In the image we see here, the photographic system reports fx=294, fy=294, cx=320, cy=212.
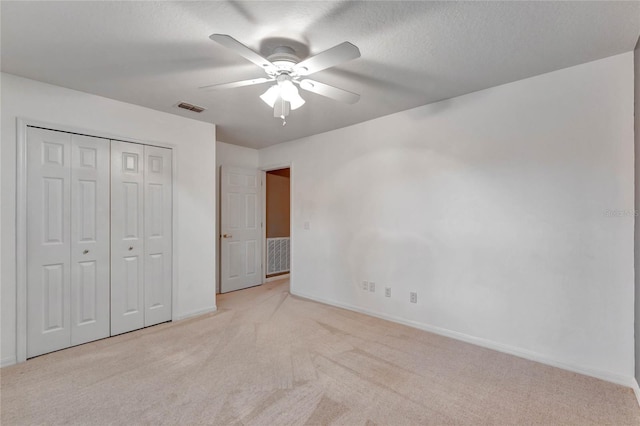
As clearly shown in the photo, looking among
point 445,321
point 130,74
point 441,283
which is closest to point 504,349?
point 445,321

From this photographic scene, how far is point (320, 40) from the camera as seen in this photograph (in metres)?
1.99

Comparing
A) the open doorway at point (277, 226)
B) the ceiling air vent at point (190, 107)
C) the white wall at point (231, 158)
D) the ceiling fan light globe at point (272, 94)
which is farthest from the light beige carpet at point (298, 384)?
the open doorway at point (277, 226)

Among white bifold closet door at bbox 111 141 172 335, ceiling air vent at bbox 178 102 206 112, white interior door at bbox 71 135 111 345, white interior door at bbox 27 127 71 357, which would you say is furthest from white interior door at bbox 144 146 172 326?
white interior door at bbox 27 127 71 357

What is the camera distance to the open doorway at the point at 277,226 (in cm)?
562

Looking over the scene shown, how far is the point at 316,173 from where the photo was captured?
432 centimetres

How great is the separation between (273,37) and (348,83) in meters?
0.89

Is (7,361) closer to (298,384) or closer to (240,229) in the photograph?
(298,384)

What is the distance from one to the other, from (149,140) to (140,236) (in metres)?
1.07

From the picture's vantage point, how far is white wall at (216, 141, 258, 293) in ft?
15.5

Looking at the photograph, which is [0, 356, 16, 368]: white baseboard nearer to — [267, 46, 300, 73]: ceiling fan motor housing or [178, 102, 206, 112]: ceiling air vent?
[178, 102, 206, 112]: ceiling air vent

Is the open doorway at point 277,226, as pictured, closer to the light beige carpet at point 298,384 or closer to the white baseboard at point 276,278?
the white baseboard at point 276,278

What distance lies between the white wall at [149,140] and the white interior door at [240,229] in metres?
0.90

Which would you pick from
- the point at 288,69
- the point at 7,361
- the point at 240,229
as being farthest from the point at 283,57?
the point at 240,229

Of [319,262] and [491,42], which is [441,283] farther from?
[491,42]
